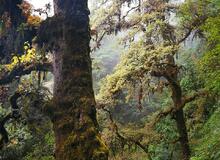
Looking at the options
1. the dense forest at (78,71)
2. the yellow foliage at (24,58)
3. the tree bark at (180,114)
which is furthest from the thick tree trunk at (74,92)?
the tree bark at (180,114)

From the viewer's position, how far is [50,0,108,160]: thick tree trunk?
6477 millimetres

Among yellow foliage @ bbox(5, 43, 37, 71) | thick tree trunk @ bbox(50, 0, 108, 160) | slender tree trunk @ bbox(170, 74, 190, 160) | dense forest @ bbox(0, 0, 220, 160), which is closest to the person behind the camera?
thick tree trunk @ bbox(50, 0, 108, 160)

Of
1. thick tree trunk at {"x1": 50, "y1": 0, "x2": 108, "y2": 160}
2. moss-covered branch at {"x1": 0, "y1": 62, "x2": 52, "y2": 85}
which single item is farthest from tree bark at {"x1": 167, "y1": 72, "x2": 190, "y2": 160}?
thick tree trunk at {"x1": 50, "y1": 0, "x2": 108, "y2": 160}

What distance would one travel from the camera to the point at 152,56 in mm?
13289

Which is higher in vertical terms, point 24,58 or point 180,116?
point 24,58

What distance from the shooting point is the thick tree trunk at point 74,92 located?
648 cm

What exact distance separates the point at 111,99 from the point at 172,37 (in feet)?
10.9

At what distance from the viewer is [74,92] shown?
682 centimetres

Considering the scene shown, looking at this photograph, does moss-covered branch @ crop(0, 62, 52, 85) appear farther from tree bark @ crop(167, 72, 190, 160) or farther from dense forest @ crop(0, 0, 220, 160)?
tree bark @ crop(167, 72, 190, 160)

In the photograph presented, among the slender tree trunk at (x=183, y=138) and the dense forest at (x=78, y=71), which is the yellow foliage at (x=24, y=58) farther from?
the slender tree trunk at (x=183, y=138)

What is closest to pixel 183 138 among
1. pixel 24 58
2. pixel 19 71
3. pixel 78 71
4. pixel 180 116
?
pixel 180 116

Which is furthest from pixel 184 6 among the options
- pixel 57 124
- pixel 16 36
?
pixel 57 124

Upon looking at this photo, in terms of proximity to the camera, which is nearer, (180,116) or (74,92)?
(74,92)

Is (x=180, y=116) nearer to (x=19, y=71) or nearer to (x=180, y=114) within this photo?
(x=180, y=114)
